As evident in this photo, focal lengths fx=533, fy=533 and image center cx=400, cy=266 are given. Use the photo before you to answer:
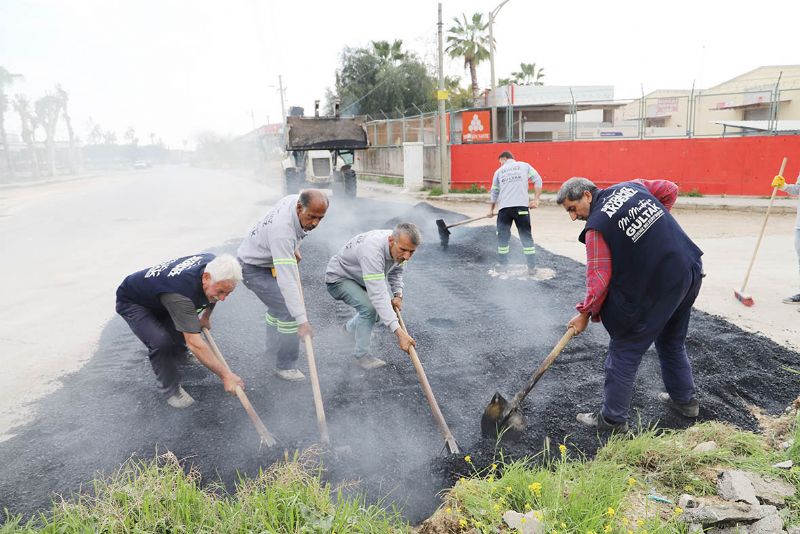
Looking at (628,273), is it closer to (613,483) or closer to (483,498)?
(613,483)

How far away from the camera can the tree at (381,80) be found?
101 feet

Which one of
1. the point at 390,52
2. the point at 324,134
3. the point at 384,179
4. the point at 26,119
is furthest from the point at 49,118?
the point at 324,134

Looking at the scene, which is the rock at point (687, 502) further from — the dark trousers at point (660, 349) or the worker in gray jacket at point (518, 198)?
the worker in gray jacket at point (518, 198)

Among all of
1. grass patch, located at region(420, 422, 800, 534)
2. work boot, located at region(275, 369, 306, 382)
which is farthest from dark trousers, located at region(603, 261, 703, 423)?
work boot, located at region(275, 369, 306, 382)

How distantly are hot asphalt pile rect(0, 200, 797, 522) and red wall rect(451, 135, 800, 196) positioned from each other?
382 inches

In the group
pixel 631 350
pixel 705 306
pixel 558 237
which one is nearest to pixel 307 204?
pixel 631 350

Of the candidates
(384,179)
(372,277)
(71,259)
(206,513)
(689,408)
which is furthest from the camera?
(384,179)

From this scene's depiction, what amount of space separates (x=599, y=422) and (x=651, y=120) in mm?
14366

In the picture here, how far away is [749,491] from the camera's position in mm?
2539

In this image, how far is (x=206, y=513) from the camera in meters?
2.45

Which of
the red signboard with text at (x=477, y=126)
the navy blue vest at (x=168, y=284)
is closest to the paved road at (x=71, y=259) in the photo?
the navy blue vest at (x=168, y=284)

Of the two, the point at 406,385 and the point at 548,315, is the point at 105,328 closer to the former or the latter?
the point at 406,385

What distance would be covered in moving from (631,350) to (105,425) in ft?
11.0

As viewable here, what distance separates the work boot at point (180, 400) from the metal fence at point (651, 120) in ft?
41.9
